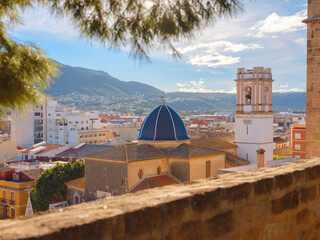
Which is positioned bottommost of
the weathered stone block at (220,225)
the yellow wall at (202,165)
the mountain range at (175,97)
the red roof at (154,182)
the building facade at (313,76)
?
the red roof at (154,182)

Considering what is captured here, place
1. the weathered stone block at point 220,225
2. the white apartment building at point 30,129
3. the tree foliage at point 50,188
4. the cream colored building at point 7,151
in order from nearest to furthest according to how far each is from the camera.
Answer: the weathered stone block at point 220,225 < the tree foliage at point 50,188 < the cream colored building at point 7,151 < the white apartment building at point 30,129

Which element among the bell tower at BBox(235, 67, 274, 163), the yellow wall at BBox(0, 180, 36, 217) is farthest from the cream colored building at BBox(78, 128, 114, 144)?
the bell tower at BBox(235, 67, 274, 163)

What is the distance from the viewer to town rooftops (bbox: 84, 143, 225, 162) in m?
17.3

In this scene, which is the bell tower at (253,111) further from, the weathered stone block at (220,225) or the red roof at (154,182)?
the weathered stone block at (220,225)

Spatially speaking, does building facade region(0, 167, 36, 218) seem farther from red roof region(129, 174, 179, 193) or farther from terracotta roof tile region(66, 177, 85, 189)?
red roof region(129, 174, 179, 193)

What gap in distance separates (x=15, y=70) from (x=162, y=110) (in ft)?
57.1

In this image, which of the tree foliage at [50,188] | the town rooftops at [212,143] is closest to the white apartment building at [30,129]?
the tree foliage at [50,188]

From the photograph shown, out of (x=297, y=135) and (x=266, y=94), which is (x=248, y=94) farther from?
(x=297, y=135)

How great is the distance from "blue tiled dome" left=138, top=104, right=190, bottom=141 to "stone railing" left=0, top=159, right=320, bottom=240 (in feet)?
52.4

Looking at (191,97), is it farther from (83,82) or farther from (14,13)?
(14,13)

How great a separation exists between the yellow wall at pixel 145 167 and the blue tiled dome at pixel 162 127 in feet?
5.10

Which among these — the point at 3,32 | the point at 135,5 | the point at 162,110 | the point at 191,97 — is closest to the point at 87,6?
the point at 135,5

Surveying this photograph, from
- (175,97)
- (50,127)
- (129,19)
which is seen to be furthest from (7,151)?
(175,97)

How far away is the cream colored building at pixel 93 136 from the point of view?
5119 centimetres
